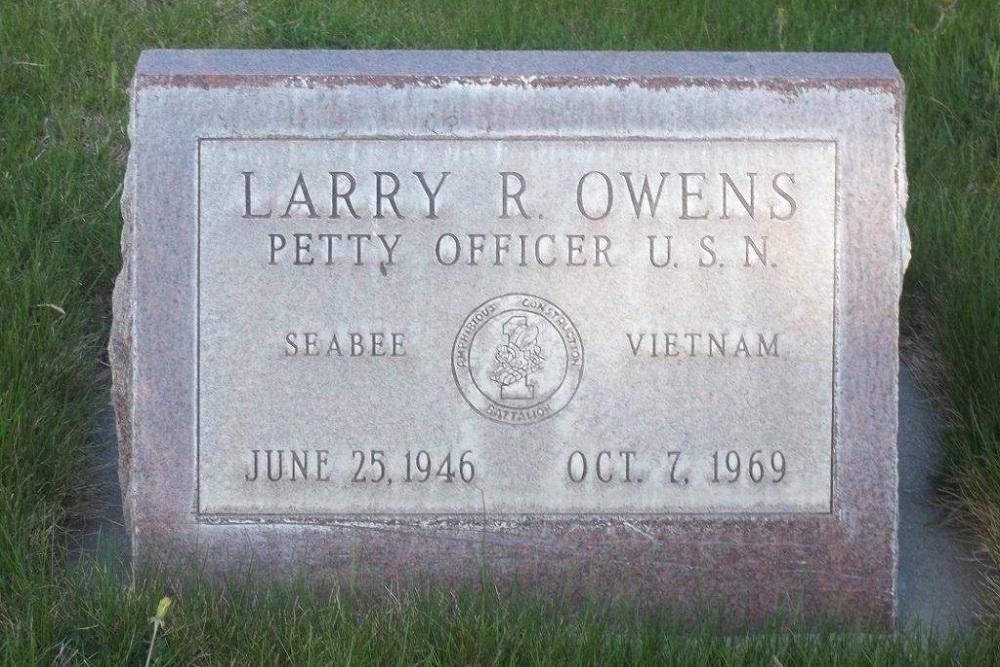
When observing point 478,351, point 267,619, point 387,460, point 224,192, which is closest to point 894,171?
point 478,351

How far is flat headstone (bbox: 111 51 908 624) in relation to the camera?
118 inches

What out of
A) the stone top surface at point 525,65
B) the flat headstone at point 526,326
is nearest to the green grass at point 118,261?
the flat headstone at point 526,326

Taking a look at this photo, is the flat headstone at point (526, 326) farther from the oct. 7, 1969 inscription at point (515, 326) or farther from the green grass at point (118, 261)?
the green grass at point (118, 261)

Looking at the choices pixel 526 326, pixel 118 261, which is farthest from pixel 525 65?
pixel 118 261

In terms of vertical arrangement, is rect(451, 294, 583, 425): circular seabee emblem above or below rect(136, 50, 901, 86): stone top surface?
below

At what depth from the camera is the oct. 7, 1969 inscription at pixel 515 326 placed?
3.02 metres

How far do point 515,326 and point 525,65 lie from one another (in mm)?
614

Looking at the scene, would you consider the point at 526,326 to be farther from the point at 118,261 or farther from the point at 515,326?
the point at 118,261

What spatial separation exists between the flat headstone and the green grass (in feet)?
0.70

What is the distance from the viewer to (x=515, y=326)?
10.0 ft

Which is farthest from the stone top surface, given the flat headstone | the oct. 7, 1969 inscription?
the oct. 7, 1969 inscription

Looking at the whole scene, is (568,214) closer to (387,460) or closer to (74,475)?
(387,460)

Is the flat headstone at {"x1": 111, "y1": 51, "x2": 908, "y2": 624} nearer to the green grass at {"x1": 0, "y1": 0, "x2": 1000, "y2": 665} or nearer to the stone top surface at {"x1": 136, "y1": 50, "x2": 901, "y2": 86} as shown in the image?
the stone top surface at {"x1": 136, "y1": 50, "x2": 901, "y2": 86}

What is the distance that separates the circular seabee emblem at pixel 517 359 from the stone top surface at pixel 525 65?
1.80 ft
